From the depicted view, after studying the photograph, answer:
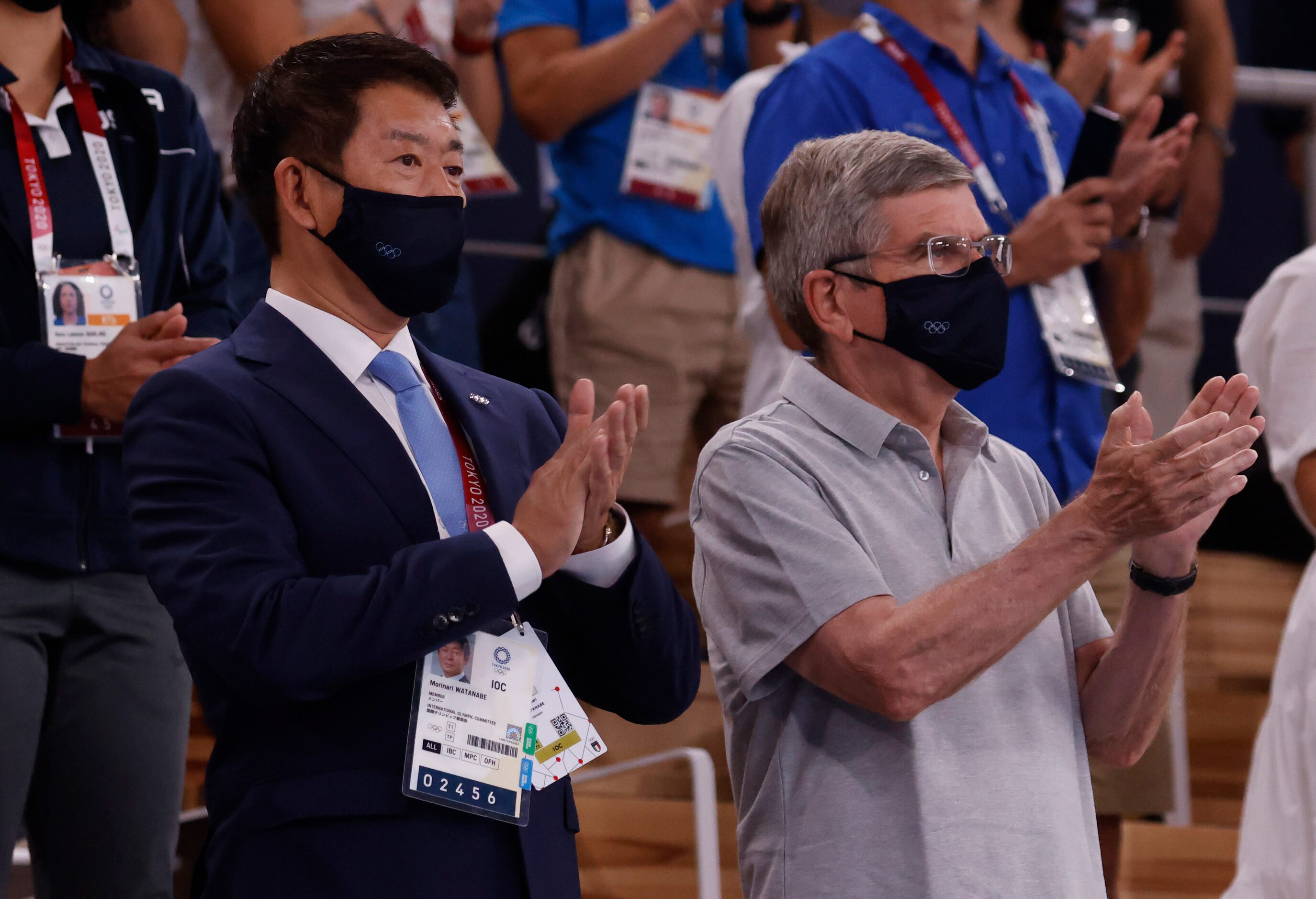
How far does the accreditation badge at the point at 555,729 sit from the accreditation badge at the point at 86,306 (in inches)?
30.8

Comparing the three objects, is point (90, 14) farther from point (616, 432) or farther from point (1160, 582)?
point (1160, 582)

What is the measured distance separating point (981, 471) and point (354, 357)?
73 centimetres

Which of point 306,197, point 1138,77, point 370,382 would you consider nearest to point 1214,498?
point 370,382

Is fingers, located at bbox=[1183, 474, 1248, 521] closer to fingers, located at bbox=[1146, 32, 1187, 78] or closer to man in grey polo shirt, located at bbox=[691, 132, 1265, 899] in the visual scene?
man in grey polo shirt, located at bbox=[691, 132, 1265, 899]

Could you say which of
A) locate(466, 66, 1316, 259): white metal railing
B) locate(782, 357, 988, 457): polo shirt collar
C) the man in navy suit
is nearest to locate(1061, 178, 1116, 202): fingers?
locate(782, 357, 988, 457): polo shirt collar

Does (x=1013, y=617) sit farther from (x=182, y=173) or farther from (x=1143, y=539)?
(x=182, y=173)

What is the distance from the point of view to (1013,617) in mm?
1612

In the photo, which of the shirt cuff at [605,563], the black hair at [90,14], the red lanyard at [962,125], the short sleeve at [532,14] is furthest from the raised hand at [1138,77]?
the shirt cuff at [605,563]

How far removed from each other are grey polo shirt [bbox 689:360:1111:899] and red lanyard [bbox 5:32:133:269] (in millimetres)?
913

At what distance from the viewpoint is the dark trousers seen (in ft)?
6.43

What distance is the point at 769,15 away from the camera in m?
3.57

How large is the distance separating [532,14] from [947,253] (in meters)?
1.80

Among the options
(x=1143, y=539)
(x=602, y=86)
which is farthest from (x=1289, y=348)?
(x=602, y=86)

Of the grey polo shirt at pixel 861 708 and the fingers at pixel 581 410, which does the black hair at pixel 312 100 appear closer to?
the fingers at pixel 581 410
